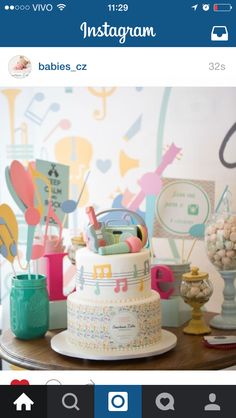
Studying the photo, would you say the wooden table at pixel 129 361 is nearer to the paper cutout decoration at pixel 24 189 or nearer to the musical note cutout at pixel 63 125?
the paper cutout decoration at pixel 24 189

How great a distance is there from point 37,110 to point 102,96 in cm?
18

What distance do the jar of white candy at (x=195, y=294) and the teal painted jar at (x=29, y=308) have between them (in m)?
0.27

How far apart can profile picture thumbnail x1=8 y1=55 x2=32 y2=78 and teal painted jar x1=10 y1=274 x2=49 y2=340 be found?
1.49 feet

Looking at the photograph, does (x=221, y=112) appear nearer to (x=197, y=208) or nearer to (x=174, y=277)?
(x=197, y=208)

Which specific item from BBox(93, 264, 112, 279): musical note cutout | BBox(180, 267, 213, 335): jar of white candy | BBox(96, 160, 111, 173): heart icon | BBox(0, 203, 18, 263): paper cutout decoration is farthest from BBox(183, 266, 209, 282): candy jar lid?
BBox(96, 160, 111, 173): heart icon

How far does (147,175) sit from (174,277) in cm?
31

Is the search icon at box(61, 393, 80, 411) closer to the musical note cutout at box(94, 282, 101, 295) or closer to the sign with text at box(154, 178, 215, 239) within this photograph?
the musical note cutout at box(94, 282, 101, 295)

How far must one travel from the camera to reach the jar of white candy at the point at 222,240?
1199mm

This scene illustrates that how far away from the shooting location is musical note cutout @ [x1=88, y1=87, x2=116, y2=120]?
1.51 meters
